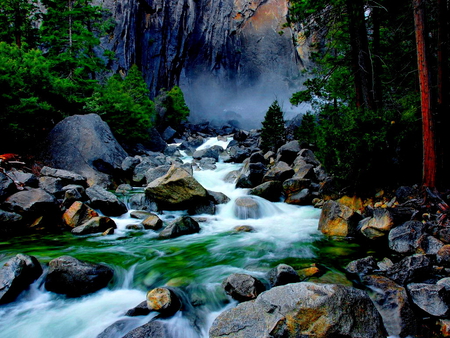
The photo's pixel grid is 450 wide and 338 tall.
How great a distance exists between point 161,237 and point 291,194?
6.20 metres

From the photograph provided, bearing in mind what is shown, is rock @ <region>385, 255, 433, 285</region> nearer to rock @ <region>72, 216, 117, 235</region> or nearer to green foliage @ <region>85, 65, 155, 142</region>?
rock @ <region>72, 216, 117, 235</region>

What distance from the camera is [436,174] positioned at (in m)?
7.16

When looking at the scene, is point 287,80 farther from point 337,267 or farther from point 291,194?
point 337,267

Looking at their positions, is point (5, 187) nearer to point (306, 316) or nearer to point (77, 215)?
point (77, 215)

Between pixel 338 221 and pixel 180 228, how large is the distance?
4.44m

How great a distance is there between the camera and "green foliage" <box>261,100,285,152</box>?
2388 centimetres

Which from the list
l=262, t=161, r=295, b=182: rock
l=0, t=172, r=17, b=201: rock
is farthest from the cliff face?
l=0, t=172, r=17, b=201: rock

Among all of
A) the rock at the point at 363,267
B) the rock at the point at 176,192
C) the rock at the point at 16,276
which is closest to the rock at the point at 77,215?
the rock at the point at 176,192

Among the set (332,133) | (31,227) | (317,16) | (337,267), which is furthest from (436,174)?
(31,227)

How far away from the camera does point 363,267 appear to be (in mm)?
5270

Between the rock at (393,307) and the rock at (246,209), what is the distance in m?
5.93

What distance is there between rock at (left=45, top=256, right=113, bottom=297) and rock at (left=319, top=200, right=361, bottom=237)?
5900mm

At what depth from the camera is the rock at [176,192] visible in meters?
10.4

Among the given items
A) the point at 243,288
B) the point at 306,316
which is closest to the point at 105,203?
the point at 243,288
